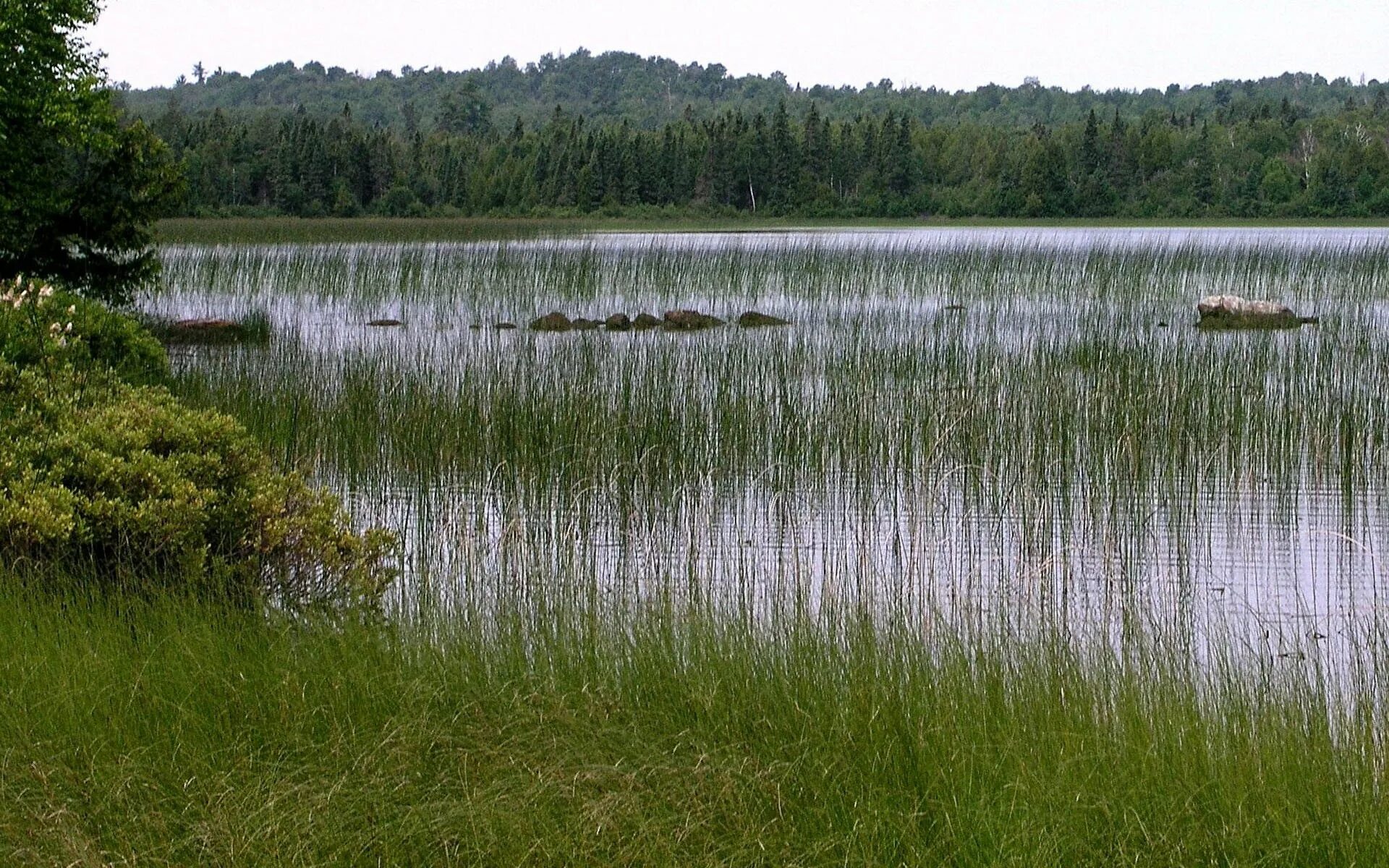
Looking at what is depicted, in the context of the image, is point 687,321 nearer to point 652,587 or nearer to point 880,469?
point 880,469

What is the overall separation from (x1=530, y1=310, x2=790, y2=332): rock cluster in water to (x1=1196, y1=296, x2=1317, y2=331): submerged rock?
523cm

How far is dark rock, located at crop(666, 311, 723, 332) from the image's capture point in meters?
18.0

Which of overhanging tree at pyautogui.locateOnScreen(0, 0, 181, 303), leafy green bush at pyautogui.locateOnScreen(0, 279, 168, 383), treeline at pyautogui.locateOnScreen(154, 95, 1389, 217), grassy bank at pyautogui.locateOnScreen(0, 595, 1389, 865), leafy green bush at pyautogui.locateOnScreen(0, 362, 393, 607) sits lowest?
grassy bank at pyautogui.locateOnScreen(0, 595, 1389, 865)

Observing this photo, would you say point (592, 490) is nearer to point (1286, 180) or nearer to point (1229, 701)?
point (1229, 701)

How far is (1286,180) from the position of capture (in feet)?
223

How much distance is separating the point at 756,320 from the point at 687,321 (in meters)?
0.89

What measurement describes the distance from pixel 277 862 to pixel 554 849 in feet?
2.06

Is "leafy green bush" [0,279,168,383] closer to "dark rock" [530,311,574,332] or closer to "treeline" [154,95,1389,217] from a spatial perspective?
"dark rock" [530,311,574,332]

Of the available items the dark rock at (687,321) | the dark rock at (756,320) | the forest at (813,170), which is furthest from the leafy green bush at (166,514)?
the forest at (813,170)

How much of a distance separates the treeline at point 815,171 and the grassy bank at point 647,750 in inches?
2505

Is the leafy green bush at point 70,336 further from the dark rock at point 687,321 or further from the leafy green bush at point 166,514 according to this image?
the dark rock at point 687,321

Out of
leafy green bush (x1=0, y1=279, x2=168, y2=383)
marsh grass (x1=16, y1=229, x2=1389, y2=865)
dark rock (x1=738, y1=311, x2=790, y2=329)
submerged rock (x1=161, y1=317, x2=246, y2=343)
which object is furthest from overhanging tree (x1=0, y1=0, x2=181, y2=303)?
dark rock (x1=738, y1=311, x2=790, y2=329)

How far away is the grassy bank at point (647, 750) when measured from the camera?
3.36 m

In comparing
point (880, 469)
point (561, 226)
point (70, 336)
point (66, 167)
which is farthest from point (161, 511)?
point (561, 226)
